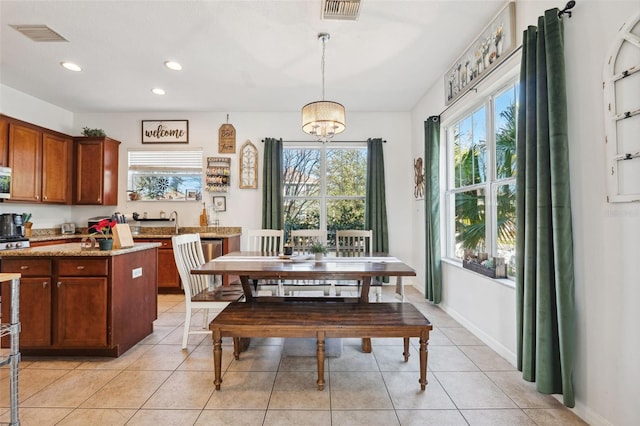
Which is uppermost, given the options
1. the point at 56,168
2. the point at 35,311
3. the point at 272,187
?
the point at 56,168

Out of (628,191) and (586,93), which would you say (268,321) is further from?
(586,93)

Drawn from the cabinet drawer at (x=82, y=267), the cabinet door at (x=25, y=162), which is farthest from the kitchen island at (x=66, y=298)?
the cabinet door at (x=25, y=162)

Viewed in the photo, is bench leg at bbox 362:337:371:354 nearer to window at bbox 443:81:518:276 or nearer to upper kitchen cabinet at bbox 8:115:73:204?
window at bbox 443:81:518:276

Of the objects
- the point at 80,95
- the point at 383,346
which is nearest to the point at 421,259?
the point at 383,346

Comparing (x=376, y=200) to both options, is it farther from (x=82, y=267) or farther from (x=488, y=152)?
(x=82, y=267)

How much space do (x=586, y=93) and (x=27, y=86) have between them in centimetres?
597

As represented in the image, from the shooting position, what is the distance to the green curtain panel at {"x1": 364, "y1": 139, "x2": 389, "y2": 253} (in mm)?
4781

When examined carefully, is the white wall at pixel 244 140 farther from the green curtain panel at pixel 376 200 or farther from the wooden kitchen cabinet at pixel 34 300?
the wooden kitchen cabinet at pixel 34 300

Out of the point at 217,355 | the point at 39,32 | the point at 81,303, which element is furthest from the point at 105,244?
the point at 39,32

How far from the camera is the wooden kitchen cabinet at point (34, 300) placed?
2.43 metres

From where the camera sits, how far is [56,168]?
14.5 ft

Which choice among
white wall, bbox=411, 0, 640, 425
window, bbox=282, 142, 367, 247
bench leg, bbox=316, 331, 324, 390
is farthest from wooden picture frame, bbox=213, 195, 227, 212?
white wall, bbox=411, 0, 640, 425

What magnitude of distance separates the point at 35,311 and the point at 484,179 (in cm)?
419

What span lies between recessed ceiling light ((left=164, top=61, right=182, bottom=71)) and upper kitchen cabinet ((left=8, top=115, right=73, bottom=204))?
225 centimetres
